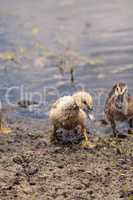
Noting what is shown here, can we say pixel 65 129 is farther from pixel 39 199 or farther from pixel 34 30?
pixel 34 30

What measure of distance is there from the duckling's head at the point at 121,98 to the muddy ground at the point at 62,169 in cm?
45

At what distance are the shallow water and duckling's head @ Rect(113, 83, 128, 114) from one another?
1644mm

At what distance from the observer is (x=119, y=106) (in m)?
9.24

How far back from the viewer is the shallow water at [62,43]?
503 inches

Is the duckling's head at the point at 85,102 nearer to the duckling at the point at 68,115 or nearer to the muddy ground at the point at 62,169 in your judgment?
the duckling at the point at 68,115

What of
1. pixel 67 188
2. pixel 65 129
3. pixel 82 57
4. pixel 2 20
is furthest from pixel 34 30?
pixel 67 188

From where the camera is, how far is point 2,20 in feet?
62.0

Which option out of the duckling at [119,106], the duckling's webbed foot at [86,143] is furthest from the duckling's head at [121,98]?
the duckling's webbed foot at [86,143]

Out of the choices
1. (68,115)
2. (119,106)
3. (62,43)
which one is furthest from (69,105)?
(62,43)

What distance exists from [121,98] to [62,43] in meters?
7.33

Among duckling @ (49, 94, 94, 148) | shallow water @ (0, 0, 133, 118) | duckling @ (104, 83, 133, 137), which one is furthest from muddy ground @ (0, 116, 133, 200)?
shallow water @ (0, 0, 133, 118)

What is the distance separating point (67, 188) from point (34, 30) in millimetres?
11134

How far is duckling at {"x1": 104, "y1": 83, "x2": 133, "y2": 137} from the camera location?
923 cm

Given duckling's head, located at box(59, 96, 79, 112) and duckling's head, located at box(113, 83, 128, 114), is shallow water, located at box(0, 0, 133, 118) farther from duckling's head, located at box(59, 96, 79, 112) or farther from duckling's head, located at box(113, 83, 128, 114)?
duckling's head, located at box(59, 96, 79, 112)
